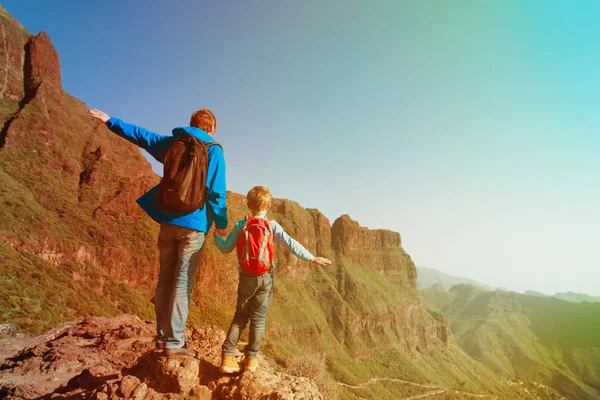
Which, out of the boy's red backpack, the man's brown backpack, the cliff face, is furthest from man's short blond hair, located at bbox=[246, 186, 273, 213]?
the cliff face

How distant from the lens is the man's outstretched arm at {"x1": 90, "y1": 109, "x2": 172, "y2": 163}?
341 cm

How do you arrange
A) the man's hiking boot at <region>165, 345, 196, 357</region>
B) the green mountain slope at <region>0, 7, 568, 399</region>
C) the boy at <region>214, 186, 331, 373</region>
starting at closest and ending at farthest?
1. the man's hiking boot at <region>165, 345, 196, 357</region>
2. the boy at <region>214, 186, 331, 373</region>
3. the green mountain slope at <region>0, 7, 568, 399</region>

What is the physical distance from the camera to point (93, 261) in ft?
88.5

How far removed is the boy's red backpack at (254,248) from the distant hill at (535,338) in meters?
113

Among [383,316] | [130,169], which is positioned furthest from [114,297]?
[383,316]

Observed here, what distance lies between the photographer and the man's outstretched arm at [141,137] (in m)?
3.41

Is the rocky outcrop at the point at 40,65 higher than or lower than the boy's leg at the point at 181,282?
higher

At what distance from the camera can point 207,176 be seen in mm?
3332

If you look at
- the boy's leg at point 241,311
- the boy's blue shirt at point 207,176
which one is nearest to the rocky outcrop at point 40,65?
the boy's blue shirt at point 207,176

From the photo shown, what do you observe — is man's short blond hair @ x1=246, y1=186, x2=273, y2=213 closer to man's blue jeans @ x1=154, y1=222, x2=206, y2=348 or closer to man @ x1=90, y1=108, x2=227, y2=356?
man @ x1=90, y1=108, x2=227, y2=356

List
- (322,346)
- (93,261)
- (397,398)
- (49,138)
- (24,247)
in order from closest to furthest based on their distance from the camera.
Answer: (24,247)
(93,261)
(49,138)
(397,398)
(322,346)

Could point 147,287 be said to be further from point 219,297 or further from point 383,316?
point 383,316

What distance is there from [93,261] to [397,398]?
173ft

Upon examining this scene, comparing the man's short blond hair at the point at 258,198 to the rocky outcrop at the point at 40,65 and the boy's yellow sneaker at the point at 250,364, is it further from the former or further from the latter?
the rocky outcrop at the point at 40,65
